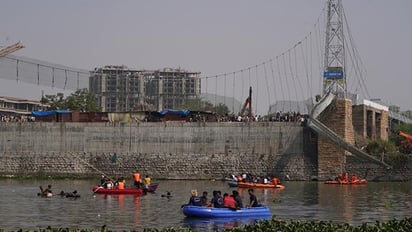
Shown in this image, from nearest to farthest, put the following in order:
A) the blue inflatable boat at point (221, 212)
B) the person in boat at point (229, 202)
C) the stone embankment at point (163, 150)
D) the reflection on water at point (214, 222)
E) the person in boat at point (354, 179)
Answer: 1. the reflection on water at point (214, 222)
2. the blue inflatable boat at point (221, 212)
3. the person in boat at point (229, 202)
4. the person in boat at point (354, 179)
5. the stone embankment at point (163, 150)

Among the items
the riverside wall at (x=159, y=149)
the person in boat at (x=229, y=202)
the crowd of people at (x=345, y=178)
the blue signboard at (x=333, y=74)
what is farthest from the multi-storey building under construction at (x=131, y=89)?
the person in boat at (x=229, y=202)

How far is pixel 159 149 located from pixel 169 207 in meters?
28.2

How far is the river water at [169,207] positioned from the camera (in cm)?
3300

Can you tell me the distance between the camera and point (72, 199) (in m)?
45.8

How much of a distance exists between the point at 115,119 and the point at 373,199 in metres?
32.6

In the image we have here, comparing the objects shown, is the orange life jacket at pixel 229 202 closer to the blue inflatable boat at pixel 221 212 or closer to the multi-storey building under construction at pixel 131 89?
the blue inflatable boat at pixel 221 212

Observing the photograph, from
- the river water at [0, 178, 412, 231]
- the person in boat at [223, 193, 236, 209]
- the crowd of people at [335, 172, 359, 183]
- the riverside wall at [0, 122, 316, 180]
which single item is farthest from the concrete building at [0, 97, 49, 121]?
the person in boat at [223, 193, 236, 209]

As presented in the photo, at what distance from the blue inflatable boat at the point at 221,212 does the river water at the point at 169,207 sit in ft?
1.46

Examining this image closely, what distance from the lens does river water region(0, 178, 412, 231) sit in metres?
33.0

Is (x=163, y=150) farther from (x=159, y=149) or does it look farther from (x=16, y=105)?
(x=16, y=105)

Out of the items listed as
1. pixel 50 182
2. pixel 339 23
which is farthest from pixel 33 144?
pixel 339 23

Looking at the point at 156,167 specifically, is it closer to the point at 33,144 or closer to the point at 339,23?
the point at 33,144

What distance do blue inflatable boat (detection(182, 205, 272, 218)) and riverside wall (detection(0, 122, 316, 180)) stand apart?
1245 inches

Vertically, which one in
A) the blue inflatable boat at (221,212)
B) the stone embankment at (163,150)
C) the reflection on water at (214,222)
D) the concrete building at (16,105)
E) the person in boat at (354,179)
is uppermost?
the concrete building at (16,105)
